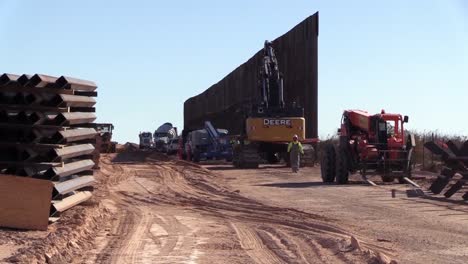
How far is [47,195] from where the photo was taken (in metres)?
11.8

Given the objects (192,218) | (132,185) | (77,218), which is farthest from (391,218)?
(132,185)

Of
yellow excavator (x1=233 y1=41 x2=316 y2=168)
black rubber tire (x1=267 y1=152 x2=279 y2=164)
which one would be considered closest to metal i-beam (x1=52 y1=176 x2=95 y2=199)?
yellow excavator (x1=233 y1=41 x2=316 y2=168)

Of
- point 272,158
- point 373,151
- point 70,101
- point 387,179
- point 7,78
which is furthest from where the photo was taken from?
point 272,158

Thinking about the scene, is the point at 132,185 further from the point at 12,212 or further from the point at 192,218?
the point at 12,212

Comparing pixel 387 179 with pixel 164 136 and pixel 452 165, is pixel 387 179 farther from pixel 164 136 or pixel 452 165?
pixel 164 136

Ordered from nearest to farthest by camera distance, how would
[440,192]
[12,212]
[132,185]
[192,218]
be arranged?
[12,212] → [192,218] → [440,192] → [132,185]

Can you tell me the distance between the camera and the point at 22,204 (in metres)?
11.7

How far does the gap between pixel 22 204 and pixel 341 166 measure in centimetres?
1584

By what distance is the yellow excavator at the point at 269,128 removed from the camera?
125ft

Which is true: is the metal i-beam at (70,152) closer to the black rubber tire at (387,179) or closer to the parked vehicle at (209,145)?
the black rubber tire at (387,179)

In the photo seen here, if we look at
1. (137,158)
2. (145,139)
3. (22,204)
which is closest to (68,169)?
(22,204)

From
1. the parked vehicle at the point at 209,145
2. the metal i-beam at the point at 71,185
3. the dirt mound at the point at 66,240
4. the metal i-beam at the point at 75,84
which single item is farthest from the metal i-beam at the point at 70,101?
the parked vehicle at the point at 209,145

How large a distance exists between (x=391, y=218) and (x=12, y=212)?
26.1 feet

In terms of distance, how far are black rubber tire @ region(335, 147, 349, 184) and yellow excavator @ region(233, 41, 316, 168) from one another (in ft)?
40.4
